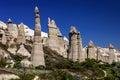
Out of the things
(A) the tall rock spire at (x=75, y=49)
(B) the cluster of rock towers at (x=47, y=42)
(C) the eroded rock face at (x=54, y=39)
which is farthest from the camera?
(C) the eroded rock face at (x=54, y=39)

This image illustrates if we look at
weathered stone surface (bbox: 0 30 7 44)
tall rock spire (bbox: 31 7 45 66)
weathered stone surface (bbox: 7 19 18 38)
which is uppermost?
weathered stone surface (bbox: 7 19 18 38)

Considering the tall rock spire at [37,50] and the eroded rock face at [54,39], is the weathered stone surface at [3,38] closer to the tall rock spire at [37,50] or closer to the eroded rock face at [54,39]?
the eroded rock face at [54,39]

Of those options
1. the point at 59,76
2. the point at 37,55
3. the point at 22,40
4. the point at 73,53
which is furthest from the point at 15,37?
the point at 59,76

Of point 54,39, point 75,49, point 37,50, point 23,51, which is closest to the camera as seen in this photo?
point 37,50

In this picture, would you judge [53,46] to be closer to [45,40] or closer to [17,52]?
[45,40]

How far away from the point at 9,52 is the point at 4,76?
137 feet

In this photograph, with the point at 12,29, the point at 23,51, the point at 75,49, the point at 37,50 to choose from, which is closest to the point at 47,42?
the point at 12,29

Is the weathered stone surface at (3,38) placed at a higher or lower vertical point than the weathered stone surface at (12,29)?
lower

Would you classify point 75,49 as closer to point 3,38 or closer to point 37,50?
point 3,38

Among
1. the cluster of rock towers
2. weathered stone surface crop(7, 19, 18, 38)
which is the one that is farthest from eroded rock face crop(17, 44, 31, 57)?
weathered stone surface crop(7, 19, 18, 38)

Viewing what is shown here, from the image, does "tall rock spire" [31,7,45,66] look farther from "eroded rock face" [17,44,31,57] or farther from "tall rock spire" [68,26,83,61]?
"tall rock spire" [68,26,83,61]

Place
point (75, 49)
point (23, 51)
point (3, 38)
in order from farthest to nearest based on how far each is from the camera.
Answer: point (3, 38), point (75, 49), point (23, 51)

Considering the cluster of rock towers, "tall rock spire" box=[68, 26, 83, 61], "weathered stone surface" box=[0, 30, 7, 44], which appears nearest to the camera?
the cluster of rock towers

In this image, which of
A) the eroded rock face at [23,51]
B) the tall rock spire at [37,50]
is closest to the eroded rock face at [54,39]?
the eroded rock face at [23,51]
